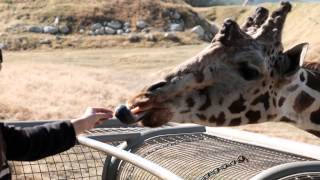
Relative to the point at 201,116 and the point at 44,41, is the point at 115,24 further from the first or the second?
the point at 201,116

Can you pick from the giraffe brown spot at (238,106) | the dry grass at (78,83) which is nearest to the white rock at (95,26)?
the dry grass at (78,83)

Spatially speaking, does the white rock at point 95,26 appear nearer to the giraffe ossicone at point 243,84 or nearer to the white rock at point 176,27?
the white rock at point 176,27

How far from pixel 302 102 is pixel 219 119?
24.4 inches

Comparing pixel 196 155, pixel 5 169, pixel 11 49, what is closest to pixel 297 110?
pixel 196 155

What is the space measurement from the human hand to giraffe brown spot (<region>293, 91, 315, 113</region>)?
1.71 m

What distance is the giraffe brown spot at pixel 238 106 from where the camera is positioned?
15.7ft

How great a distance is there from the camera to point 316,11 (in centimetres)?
5253

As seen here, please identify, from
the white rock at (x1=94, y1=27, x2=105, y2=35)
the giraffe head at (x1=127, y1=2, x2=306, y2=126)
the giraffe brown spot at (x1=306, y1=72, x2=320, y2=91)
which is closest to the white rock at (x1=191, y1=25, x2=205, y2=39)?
the white rock at (x1=94, y1=27, x2=105, y2=35)

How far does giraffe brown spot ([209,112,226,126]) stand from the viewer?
188 inches

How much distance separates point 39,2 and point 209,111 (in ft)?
155

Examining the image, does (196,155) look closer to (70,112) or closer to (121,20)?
(70,112)

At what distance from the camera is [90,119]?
3.67m

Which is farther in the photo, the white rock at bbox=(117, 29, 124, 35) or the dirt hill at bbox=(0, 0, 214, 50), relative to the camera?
the white rock at bbox=(117, 29, 124, 35)

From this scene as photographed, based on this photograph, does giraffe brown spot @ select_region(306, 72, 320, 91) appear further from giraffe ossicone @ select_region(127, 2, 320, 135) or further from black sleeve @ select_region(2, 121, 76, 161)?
black sleeve @ select_region(2, 121, 76, 161)
